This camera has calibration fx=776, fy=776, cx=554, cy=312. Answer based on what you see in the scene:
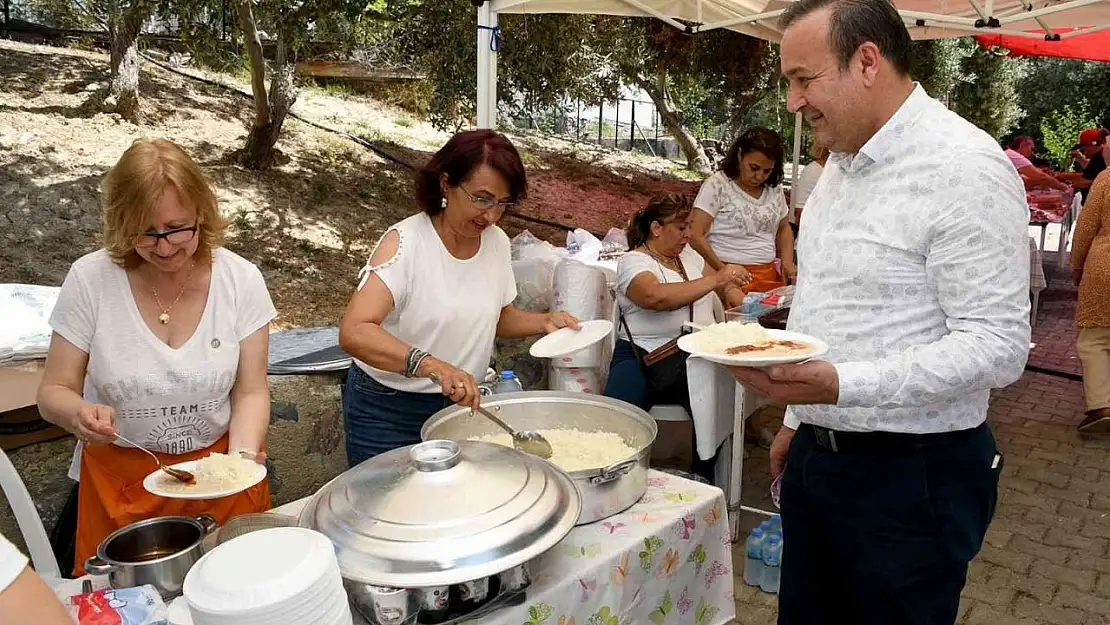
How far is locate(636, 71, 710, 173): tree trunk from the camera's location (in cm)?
915

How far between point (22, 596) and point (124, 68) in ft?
19.8

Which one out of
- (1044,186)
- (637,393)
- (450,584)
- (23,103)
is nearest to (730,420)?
(637,393)

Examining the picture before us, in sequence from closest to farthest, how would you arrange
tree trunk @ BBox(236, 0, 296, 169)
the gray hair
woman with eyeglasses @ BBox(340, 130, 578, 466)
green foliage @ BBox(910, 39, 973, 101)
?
the gray hair → woman with eyeglasses @ BBox(340, 130, 578, 466) → tree trunk @ BBox(236, 0, 296, 169) → green foliage @ BBox(910, 39, 973, 101)

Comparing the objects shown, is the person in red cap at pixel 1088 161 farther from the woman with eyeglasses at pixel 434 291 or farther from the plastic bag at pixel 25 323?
the plastic bag at pixel 25 323

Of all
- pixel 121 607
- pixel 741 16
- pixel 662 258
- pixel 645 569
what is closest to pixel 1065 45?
pixel 741 16

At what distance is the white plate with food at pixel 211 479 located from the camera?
61.7 inches

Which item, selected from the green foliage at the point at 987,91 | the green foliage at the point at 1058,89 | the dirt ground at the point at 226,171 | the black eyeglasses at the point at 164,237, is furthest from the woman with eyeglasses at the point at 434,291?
the green foliage at the point at 1058,89

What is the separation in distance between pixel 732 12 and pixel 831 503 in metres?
4.42

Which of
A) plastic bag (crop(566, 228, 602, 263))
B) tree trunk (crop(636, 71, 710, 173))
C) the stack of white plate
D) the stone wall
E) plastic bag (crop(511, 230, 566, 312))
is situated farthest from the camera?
tree trunk (crop(636, 71, 710, 173))

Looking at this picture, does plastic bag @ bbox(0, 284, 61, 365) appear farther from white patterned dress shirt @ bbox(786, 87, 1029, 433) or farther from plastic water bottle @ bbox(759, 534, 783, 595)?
plastic water bottle @ bbox(759, 534, 783, 595)

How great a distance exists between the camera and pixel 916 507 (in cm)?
165

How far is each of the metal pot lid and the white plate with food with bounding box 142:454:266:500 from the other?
1.18 ft

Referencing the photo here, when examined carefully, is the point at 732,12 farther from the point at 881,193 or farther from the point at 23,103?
the point at 23,103

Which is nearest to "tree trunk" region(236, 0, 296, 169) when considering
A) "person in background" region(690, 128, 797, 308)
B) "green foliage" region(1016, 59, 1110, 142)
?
"person in background" region(690, 128, 797, 308)
